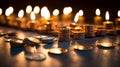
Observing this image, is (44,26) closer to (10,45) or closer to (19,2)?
(10,45)

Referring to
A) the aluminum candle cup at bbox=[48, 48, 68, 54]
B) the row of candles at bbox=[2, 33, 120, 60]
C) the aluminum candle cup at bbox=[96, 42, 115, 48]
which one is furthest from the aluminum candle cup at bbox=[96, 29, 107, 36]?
the aluminum candle cup at bbox=[48, 48, 68, 54]

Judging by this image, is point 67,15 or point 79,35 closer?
point 79,35

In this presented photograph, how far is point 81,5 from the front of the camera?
8.38 ft

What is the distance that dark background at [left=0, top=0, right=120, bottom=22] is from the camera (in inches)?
93.4

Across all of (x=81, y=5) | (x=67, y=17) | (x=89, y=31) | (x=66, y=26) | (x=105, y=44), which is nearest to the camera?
(x=105, y=44)

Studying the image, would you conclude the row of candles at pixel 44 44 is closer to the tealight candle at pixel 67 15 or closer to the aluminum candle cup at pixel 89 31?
the aluminum candle cup at pixel 89 31

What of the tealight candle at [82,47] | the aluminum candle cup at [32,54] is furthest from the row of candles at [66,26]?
the aluminum candle cup at [32,54]

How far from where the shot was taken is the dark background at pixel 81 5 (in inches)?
93.4

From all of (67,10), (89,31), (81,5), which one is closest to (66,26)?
(89,31)

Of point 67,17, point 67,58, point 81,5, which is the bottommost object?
point 67,58

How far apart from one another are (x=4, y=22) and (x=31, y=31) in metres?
0.45

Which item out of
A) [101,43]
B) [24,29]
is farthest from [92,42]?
[24,29]

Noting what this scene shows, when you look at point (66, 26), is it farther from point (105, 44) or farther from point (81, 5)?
point (81, 5)

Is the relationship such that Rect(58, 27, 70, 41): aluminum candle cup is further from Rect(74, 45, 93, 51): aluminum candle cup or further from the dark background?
the dark background
